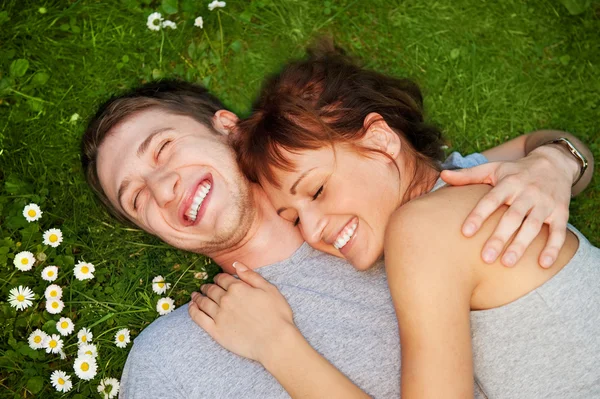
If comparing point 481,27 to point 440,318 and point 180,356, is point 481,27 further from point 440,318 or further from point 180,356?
point 180,356

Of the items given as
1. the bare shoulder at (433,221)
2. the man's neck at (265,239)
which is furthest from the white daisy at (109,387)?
the bare shoulder at (433,221)

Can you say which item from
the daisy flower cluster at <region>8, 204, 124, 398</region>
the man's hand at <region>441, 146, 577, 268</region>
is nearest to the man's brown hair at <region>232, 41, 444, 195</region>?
the man's hand at <region>441, 146, 577, 268</region>

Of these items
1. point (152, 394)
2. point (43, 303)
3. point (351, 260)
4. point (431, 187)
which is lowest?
point (43, 303)

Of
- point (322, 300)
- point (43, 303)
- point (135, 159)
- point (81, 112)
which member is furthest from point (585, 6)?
point (43, 303)

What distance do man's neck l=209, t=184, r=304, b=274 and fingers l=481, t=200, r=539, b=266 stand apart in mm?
1102

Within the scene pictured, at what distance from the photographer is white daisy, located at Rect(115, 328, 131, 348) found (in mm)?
3393

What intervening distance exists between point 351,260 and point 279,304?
40 centimetres

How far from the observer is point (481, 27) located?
417 centimetres

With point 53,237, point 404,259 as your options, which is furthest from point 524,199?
point 53,237

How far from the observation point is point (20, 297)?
3.38 metres

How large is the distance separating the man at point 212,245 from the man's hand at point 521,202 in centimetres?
23

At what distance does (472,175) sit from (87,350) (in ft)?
7.27

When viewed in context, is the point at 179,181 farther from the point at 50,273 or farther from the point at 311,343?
the point at 50,273

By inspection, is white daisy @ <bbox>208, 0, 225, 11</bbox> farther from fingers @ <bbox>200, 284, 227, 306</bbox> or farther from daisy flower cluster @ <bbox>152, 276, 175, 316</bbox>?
fingers @ <bbox>200, 284, 227, 306</bbox>
